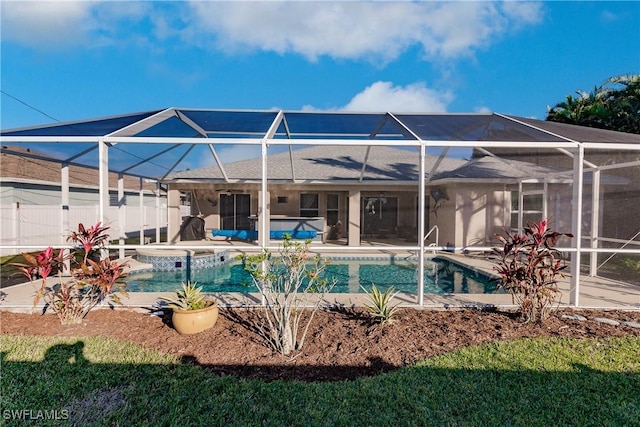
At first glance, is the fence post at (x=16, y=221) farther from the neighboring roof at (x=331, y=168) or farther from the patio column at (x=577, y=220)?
the patio column at (x=577, y=220)

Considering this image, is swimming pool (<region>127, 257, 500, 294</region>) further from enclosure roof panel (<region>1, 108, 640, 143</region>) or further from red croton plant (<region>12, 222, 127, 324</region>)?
enclosure roof panel (<region>1, 108, 640, 143</region>)

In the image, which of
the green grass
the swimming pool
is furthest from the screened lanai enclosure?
the green grass

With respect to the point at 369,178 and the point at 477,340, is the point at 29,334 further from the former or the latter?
the point at 369,178

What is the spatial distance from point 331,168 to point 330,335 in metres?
10.8

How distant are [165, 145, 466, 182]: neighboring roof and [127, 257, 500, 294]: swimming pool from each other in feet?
12.1

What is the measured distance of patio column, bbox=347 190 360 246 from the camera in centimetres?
1340

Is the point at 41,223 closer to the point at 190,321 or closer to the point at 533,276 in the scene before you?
the point at 190,321

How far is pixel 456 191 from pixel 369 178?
3.28m

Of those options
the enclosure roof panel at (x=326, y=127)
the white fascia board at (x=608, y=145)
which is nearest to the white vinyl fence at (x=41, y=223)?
the enclosure roof panel at (x=326, y=127)

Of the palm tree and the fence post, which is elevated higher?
the palm tree

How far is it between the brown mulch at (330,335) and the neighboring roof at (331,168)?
27.8 ft

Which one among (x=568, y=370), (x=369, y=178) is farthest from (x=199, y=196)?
(x=568, y=370)

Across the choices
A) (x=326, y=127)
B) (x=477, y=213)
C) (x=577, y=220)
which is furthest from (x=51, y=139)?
(x=477, y=213)

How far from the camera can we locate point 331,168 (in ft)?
48.0
